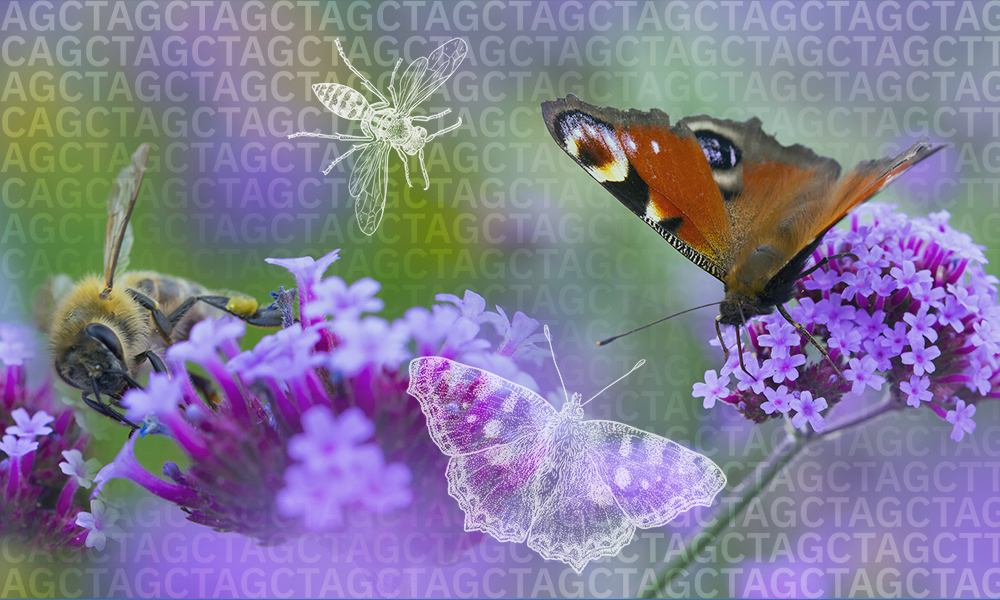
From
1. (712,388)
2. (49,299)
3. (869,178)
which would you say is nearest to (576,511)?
(712,388)

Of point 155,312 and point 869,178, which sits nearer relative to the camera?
point 869,178

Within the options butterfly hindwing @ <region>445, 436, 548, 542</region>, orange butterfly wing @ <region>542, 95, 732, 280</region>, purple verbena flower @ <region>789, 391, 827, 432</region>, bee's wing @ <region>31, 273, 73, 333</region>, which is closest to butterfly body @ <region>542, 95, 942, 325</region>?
orange butterfly wing @ <region>542, 95, 732, 280</region>

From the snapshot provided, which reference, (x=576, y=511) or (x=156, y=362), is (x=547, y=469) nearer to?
(x=576, y=511)

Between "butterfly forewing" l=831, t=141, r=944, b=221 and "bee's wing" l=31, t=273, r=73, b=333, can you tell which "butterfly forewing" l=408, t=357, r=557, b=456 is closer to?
"butterfly forewing" l=831, t=141, r=944, b=221

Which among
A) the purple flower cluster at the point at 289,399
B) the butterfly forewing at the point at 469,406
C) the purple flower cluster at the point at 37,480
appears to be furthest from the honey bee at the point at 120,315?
the butterfly forewing at the point at 469,406

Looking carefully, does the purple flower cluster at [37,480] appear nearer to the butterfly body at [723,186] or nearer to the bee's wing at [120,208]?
the bee's wing at [120,208]
